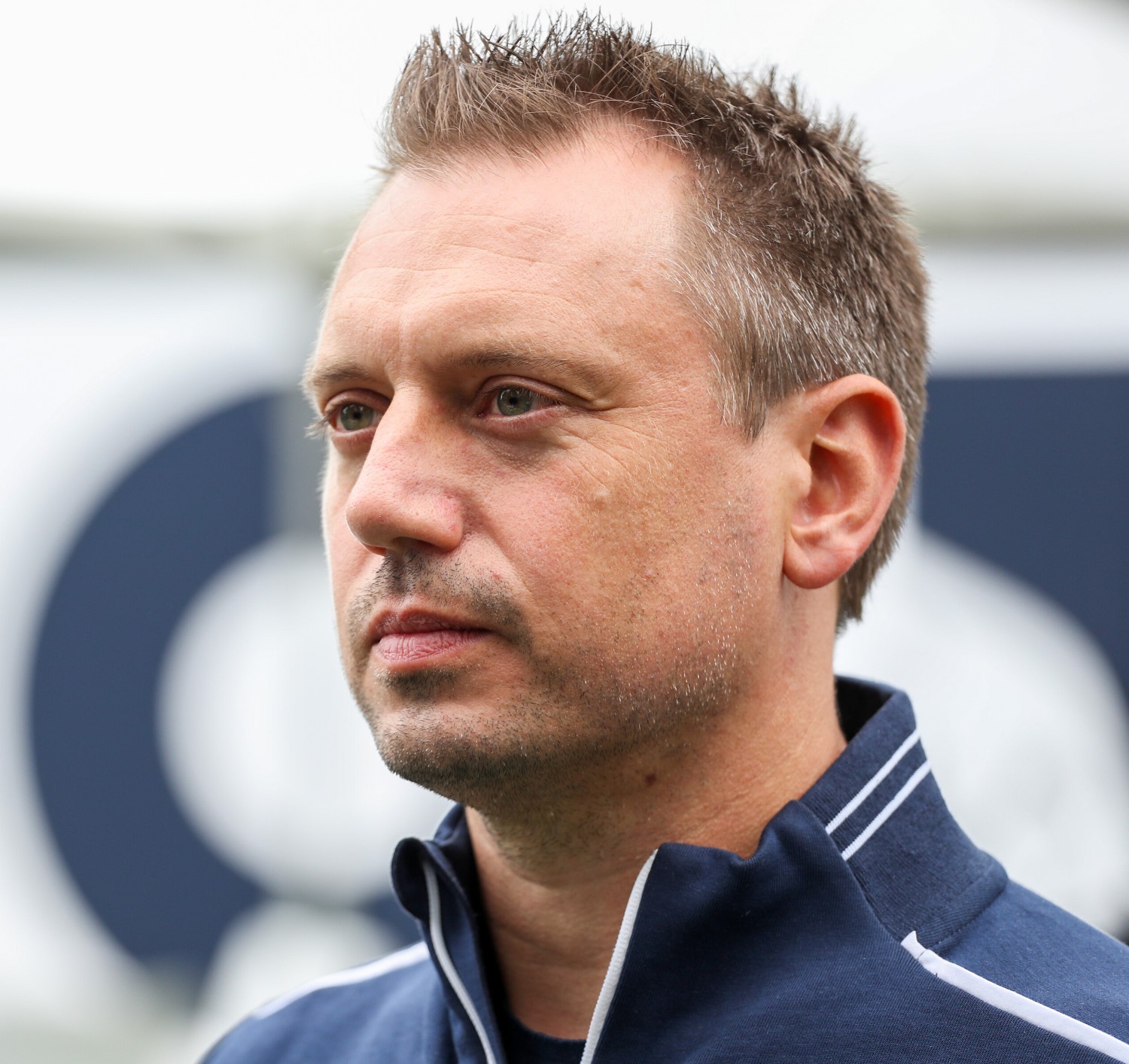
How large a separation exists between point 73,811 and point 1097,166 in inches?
131

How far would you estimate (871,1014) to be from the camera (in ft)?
4.25

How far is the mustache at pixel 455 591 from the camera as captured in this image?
4.60 ft

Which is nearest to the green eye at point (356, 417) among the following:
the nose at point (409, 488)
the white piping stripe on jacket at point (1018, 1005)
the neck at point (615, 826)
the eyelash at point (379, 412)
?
the eyelash at point (379, 412)

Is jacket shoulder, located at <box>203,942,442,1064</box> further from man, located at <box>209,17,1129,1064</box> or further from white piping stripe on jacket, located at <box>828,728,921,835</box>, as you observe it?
white piping stripe on jacket, located at <box>828,728,921,835</box>

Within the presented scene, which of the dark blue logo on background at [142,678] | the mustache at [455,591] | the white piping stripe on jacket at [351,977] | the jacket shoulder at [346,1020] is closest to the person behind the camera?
the mustache at [455,591]

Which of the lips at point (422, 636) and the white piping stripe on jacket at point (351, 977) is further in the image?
the white piping stripe on jacket at point (351, 977)

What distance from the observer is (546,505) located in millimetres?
1425

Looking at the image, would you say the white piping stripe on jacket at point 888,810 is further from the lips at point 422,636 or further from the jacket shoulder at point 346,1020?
the jacket shoulder at point 346,1020

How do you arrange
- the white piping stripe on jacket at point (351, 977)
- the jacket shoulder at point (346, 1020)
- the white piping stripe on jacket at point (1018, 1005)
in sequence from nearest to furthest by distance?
the white piping stripe on jacket at point (1018, 1005)
the jacket shoulder at point (346, 1020)
the white piping stripe on jacket at point (351, 977)

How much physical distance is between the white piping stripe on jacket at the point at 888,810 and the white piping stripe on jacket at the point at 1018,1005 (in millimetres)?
99

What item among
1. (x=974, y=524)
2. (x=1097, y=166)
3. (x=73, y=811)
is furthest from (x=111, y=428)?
(x=1097, y=166)

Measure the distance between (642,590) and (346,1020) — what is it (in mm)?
773

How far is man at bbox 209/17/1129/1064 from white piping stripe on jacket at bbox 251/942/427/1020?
0.18 metres

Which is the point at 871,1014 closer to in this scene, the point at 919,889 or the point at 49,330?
the point at 919,889
